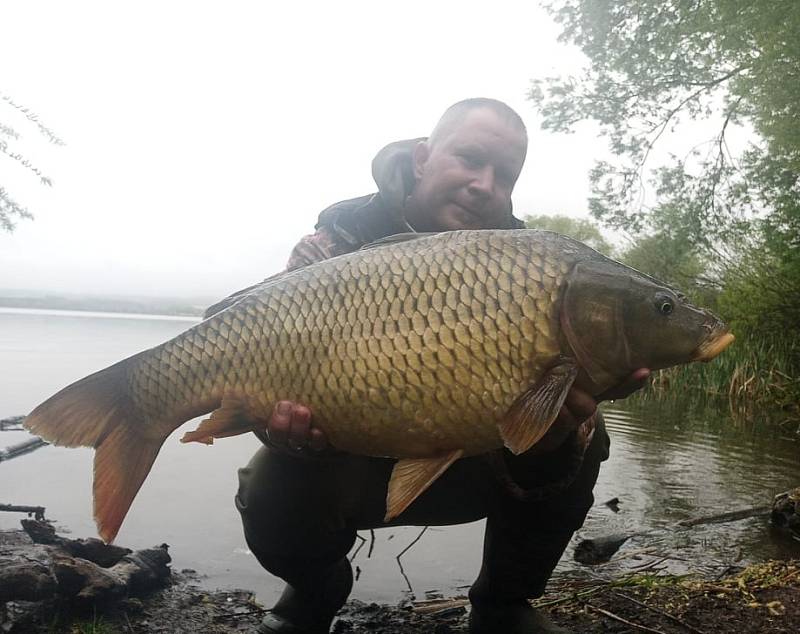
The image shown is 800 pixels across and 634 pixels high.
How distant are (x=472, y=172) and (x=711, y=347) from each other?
37.6 inches

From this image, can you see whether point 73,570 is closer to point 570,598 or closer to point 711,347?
point 570,598

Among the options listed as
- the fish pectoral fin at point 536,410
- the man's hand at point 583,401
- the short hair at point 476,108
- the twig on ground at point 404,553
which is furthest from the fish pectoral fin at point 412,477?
the short hair at point 476,108

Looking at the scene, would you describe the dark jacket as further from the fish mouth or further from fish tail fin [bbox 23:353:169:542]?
the fish mouth

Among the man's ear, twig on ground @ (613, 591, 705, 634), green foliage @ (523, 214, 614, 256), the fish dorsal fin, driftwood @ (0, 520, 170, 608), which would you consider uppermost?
green foliage @ (523, 214, 614, 256)

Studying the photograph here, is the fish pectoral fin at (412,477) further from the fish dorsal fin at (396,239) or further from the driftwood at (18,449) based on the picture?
the driftwood at (18,449)

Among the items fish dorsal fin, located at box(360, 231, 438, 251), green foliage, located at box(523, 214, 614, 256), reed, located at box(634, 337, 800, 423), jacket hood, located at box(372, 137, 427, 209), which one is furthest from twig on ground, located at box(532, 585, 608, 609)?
green foliage, located at box(523, 214, 614, 256)

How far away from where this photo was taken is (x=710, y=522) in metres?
2.96

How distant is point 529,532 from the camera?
5.92 feet

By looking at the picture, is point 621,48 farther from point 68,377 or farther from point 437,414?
point 437,414

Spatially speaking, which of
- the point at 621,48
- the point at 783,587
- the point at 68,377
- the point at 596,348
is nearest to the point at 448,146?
the point at 596,348

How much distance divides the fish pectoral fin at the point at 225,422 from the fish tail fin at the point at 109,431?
0.13 m

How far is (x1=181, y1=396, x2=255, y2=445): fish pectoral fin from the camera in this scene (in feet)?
4.99

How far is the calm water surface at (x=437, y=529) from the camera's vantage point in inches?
91.4

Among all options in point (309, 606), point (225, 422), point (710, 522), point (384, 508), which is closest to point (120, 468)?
point (225, 422)
